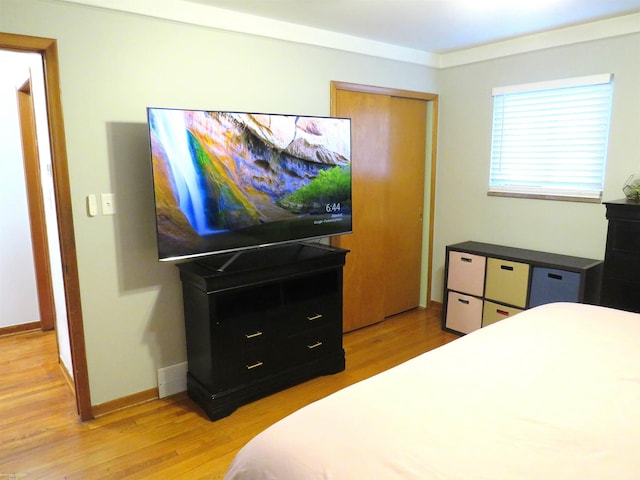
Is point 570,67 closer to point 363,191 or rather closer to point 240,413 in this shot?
point 363,191

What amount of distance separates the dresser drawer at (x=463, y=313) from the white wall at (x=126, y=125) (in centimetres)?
218

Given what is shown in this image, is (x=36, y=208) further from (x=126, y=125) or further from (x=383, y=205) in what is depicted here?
(x=383, y=205)

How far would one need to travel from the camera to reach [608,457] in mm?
1158

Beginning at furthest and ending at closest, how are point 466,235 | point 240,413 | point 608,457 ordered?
1. point 466,235
2. point 240,413
3. point 608,457

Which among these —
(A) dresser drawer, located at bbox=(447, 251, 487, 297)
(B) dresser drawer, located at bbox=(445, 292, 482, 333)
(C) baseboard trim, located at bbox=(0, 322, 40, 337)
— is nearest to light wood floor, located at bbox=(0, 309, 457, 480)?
(C) baseboard trim, located at bbox=(0, 322, 40, 337)

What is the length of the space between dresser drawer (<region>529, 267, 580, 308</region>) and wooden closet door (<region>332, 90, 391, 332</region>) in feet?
4.04

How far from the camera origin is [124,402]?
2715mm

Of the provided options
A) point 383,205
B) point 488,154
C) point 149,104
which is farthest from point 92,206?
point 488,154

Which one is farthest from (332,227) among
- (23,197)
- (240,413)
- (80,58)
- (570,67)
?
(23,197)

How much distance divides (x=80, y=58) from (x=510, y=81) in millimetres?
3070

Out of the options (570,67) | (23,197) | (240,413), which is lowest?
(240,413)

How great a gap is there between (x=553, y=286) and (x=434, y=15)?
202cm

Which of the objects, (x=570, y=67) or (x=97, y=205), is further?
(x=570, y=67)

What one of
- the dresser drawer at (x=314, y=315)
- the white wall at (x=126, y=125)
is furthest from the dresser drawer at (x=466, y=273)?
the white wall at (x=126, y=125)
